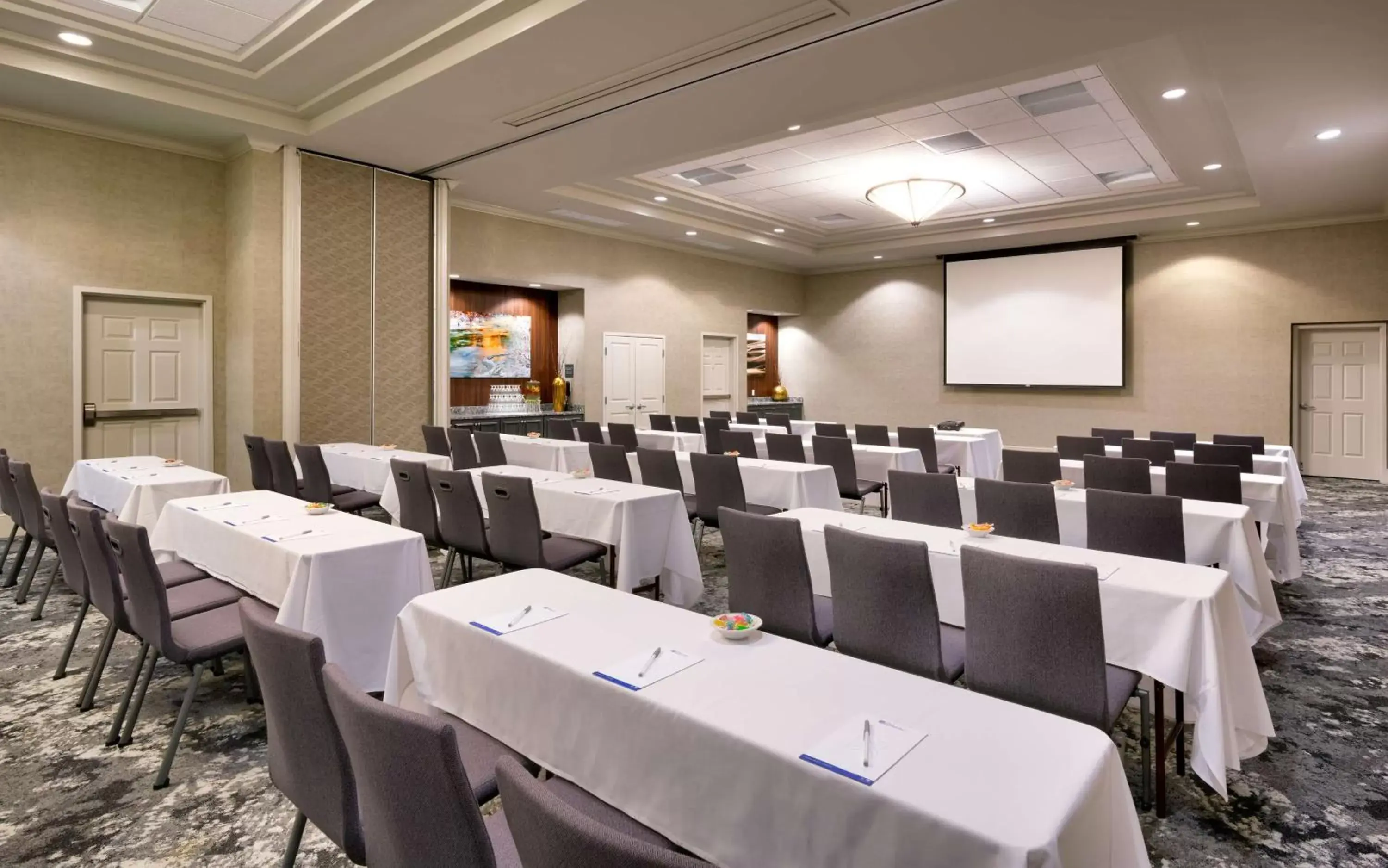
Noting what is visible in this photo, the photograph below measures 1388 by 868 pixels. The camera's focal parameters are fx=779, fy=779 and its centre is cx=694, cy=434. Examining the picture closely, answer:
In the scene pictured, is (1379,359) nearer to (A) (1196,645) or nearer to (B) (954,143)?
(B) (954,143)

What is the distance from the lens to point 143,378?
7.54 meters

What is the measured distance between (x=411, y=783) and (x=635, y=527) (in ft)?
9.37

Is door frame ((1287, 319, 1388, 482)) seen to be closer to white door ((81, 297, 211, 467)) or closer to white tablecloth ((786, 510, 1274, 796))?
white tablecloth ((786, 510, 1274, 796))

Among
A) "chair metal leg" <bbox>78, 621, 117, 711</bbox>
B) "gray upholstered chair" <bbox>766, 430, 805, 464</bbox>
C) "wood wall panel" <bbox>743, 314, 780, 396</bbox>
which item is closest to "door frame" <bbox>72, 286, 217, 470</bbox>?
"chair metal leg" <bbox>78, 621, 117, 711</bbox>

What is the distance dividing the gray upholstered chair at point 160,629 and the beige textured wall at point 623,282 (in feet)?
22.6

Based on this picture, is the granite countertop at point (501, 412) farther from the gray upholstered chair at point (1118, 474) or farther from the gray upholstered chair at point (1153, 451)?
the gray upholstered chair at point (1118, 474)

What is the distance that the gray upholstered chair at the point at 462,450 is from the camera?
271 inches

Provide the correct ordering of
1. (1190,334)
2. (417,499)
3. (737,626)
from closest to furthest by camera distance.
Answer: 1. (737,626)
2. (417,499)
3. (1190,334)

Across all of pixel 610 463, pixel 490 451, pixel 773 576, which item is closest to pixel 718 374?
pixel 490 451

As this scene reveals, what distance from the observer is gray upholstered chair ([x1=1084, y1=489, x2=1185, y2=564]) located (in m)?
3.50

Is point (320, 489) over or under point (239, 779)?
over

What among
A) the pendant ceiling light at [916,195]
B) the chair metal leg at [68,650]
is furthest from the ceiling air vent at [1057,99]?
the chair metal leg at [68,650]

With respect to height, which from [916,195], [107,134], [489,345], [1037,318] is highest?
[916,195]

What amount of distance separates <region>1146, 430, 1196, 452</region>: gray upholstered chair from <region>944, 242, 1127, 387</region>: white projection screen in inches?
144
